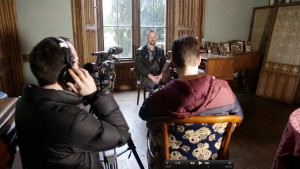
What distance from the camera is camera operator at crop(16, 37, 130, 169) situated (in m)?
0.81

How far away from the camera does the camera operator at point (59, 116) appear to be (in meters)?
0.81

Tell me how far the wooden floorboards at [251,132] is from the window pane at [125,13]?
1.32 m

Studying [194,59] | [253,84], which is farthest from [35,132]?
[253,84]

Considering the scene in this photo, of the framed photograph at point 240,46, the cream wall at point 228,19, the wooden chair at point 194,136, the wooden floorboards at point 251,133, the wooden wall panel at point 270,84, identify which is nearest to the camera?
the wooden chair at point 194,136

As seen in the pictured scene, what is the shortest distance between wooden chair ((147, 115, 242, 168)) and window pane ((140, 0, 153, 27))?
330 cm

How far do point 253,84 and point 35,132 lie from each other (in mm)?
4417

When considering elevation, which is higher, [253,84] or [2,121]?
[2,121]

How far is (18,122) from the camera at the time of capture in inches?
A: 35.4

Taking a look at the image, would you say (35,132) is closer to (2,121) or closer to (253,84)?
(2,121)

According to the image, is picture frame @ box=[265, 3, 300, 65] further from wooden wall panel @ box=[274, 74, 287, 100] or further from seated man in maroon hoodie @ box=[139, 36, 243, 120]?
seated man in maroon hoodie @ box=[139, 36, 243, 120]

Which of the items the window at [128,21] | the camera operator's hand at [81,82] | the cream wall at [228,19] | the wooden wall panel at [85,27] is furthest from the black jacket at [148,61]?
the camera operator's hand at [81,82]

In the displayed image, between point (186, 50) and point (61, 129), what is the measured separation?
2.60 ft

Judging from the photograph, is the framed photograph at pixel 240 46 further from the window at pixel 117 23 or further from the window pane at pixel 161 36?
the window at pixel 117 23

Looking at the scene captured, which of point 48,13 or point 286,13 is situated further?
point 286,13
